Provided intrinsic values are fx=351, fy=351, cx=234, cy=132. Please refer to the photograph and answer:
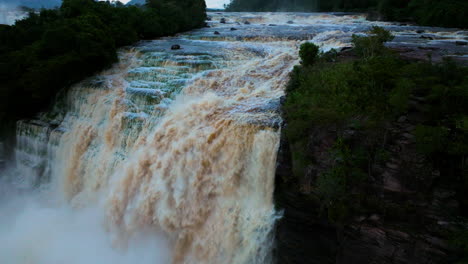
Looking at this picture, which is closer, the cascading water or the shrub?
the cascading water

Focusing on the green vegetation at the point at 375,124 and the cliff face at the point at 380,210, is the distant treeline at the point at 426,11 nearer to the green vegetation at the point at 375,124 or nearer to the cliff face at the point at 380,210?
the green vegetation at the point at 375,124

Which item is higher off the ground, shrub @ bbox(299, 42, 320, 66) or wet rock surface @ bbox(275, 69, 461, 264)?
shrub @ bbox(299, 42, 320, 66)

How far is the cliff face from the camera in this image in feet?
23.7

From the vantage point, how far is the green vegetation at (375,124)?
724cm

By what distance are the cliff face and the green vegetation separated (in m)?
0.11

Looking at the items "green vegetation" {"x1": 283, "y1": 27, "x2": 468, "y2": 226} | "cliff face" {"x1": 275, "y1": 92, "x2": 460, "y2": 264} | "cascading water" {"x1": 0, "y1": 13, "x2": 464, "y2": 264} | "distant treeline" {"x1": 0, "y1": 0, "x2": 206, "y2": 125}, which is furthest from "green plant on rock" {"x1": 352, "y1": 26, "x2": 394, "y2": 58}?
"distant treeline" {"x1": 0, "y1": 0, "x2": 206, "y2": 125}

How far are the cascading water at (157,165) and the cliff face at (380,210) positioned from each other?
76 cm

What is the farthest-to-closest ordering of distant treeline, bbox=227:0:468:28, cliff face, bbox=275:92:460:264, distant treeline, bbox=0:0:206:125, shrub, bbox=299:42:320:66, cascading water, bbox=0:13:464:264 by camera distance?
distant treeline, bbox=227:0:468:28
distant treeline, bbox=0:0:206:125
shrub, bbox=299:42:320:66
cascading water, bbox=0:13:464:264
cliff face, bbox=275:92:460:264

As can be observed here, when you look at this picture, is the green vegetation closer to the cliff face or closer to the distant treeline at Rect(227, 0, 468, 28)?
the cliff face

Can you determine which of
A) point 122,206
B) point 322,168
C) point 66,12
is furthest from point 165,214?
point 66,12

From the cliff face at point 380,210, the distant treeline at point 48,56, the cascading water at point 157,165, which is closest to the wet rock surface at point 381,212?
the cliff face at point 380,210

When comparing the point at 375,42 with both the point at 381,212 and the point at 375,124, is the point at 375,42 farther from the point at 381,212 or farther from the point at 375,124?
the point at 381,212

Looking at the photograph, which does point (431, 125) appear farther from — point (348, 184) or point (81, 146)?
point (81, 146)

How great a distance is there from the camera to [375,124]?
826 centimetres
